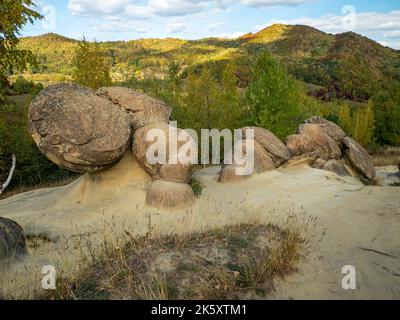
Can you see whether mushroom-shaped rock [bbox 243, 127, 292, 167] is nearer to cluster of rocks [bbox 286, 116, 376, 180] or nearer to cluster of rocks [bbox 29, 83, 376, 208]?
cluster of rocks [bbox 286, 116, 376, 180]

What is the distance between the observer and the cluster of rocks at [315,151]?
1322 centimetres

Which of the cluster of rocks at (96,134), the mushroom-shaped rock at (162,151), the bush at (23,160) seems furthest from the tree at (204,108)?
the mushroom-shaped rock at (162,151)

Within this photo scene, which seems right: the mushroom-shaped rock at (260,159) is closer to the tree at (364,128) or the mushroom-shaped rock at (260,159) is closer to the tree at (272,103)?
the tree at (272,103)

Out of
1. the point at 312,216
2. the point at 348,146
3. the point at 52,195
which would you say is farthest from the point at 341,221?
the point at 348,146

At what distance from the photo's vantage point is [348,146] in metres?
15.6

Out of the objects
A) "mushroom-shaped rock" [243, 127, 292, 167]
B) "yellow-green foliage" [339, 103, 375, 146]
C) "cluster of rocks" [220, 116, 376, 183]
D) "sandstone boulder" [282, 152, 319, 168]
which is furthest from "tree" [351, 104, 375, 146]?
"mushroom-shaped rock" [243, 127, 292, 167]

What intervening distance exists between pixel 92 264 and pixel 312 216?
4.85m

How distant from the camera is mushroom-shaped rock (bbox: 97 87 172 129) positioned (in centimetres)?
972

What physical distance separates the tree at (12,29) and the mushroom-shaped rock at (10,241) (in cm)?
1066

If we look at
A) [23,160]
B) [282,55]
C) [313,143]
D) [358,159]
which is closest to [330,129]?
[358,159]

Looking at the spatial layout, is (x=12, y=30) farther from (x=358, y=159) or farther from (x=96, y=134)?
(x=358, y=159)

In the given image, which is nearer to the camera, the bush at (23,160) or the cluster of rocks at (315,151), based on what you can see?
the cluster of rocks at (315,151)

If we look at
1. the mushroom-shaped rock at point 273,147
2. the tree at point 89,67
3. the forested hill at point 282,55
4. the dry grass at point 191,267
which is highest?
the forested hill at point 282,55
